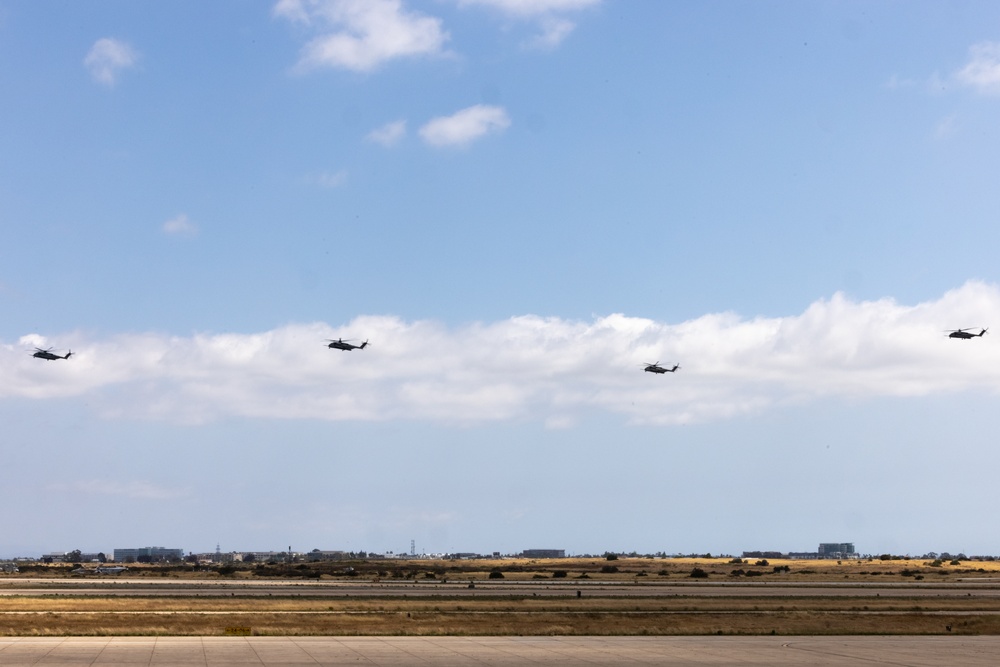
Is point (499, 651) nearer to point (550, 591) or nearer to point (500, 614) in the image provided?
point (500, 614)

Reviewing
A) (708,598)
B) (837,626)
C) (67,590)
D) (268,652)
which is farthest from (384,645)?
(67,590)

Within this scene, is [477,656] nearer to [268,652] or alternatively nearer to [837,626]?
[268,652]

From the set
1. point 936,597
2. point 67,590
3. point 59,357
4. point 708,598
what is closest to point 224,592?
point 67,590

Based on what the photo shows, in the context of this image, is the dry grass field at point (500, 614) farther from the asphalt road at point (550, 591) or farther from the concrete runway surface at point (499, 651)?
the concrete runway surface at point (499, 651)

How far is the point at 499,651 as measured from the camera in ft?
161

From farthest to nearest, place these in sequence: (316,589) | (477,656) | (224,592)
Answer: (316,589) → (224,592) → (477,656)

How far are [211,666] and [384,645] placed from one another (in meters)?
12.1

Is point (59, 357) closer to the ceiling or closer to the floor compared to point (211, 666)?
closer to the ceiling

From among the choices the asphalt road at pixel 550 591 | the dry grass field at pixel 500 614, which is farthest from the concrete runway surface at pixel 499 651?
the asphalt road at pixel 550 591

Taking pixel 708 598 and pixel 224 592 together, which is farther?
pixel 224 592

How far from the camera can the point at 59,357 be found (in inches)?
3398

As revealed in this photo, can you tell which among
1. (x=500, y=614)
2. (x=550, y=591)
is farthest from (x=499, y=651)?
(x=550, y=591)

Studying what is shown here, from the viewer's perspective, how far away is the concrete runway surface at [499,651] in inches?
1737

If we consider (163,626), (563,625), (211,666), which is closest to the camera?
(211,666)
